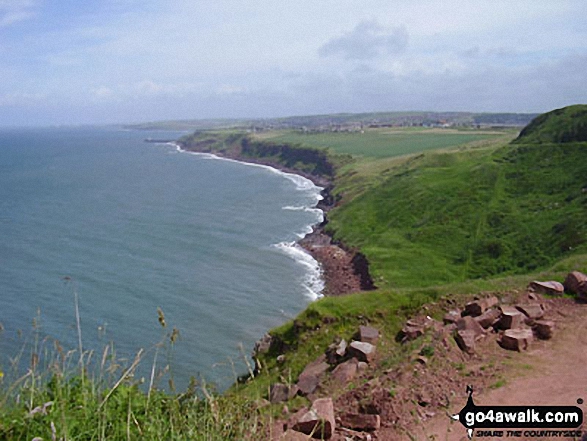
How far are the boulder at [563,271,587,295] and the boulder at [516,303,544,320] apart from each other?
7.17 feet

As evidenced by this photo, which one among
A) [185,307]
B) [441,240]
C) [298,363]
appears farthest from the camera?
[441,240]

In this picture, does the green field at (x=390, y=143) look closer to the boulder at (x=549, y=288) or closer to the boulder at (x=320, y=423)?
the boulder at (x=549, y=288)

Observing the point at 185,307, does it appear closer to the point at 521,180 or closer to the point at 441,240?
the point at 441,240

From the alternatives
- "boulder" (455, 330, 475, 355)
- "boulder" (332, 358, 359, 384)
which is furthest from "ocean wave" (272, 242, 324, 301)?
"boulder" (455, 330, 475, 355)

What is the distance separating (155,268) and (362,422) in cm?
4680

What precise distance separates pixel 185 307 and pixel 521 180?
4694 cm

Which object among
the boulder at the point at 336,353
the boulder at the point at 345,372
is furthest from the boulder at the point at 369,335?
the boulder at the point at 345,372

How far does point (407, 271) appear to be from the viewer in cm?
5347

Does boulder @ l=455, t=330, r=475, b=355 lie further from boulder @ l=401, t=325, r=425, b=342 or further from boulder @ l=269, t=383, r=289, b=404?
boulder @ l=269, t=383, r=289, b=404

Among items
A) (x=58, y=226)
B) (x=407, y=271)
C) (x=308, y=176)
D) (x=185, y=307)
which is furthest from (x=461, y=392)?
(x=308, y=176)

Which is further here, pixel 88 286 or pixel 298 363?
pixel 88 286

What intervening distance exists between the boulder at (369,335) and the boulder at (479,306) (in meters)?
3.07

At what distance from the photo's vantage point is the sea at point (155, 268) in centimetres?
3553

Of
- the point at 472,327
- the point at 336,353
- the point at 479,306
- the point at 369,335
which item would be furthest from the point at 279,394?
the point at 479,306
